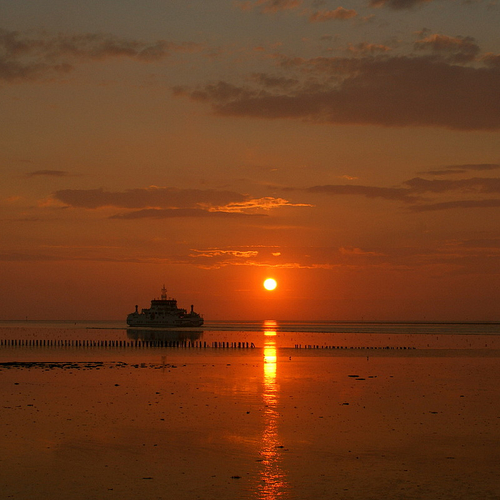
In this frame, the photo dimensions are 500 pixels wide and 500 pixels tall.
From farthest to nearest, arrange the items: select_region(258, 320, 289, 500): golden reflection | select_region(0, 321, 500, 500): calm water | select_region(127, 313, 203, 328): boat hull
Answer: select_region(127, 313, 203, 328): boat hull, select_region(0, 321, 500, 500): calm water, select_region(258, 320, 289, 500): golden reflection

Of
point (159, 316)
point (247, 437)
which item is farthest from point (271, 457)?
point (159, 316)

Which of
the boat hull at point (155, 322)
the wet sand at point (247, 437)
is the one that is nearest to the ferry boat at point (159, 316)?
the boat hull at point (155, 322)

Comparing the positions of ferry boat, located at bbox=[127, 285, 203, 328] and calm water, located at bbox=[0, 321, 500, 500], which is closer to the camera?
calm water, located at bbox=[0, 321, 500, 500]

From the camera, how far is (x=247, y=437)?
2652cm

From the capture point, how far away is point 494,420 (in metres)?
30.9

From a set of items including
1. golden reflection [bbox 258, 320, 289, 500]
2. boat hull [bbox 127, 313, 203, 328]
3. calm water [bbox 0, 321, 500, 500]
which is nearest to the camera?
golden reflection [bbox 258, 320, 289, 500]

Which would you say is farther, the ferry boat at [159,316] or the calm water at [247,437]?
the ferry boat at [159,316]

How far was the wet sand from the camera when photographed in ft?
63.7

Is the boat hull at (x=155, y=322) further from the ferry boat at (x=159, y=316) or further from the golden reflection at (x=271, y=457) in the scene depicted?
the golden reflection at (x=271, y=457)

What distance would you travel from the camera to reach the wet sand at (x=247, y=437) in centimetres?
1942

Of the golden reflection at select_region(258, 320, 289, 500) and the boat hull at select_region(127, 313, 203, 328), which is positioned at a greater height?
the boat hull at select_region(127, 313, 203, 328)

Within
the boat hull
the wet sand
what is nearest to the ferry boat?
the boat hull

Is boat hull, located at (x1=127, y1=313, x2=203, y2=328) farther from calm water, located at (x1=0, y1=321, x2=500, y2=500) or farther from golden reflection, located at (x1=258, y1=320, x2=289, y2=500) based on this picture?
golden reflection, located at (x1=258, y1=320, x2=289, y2=500)

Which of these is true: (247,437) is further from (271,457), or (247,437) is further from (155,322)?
(155,322)
